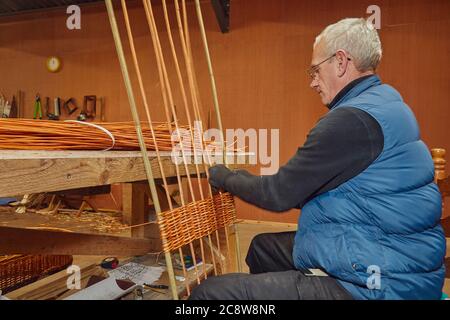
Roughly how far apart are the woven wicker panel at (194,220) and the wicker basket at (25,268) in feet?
5.17

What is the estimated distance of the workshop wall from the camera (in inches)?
148

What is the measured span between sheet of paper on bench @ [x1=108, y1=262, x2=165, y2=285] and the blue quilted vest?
4.22 feet

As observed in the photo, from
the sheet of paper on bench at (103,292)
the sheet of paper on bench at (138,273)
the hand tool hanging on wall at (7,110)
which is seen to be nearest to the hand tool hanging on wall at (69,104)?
the hand tool hanging on wall at (7,110)

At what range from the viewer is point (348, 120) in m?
0.99

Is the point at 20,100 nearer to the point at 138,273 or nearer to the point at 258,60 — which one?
the point at 258,60

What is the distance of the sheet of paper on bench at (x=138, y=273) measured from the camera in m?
2.04

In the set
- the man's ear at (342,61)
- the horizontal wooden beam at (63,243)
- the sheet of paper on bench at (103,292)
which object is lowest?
the sheet of paper on bench at (103,292)

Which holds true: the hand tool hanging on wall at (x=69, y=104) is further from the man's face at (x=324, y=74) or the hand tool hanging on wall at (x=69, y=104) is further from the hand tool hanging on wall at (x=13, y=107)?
the man's face at (x=324, y=74)

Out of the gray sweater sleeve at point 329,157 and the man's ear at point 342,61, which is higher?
the man's ear at point 342,61

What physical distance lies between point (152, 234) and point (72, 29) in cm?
428

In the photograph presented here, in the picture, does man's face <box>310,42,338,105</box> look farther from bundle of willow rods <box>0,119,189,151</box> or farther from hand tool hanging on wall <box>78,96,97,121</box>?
hand tool hanging on wall <box>78,96,97,121</box>

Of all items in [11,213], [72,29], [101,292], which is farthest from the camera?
[72,29]
